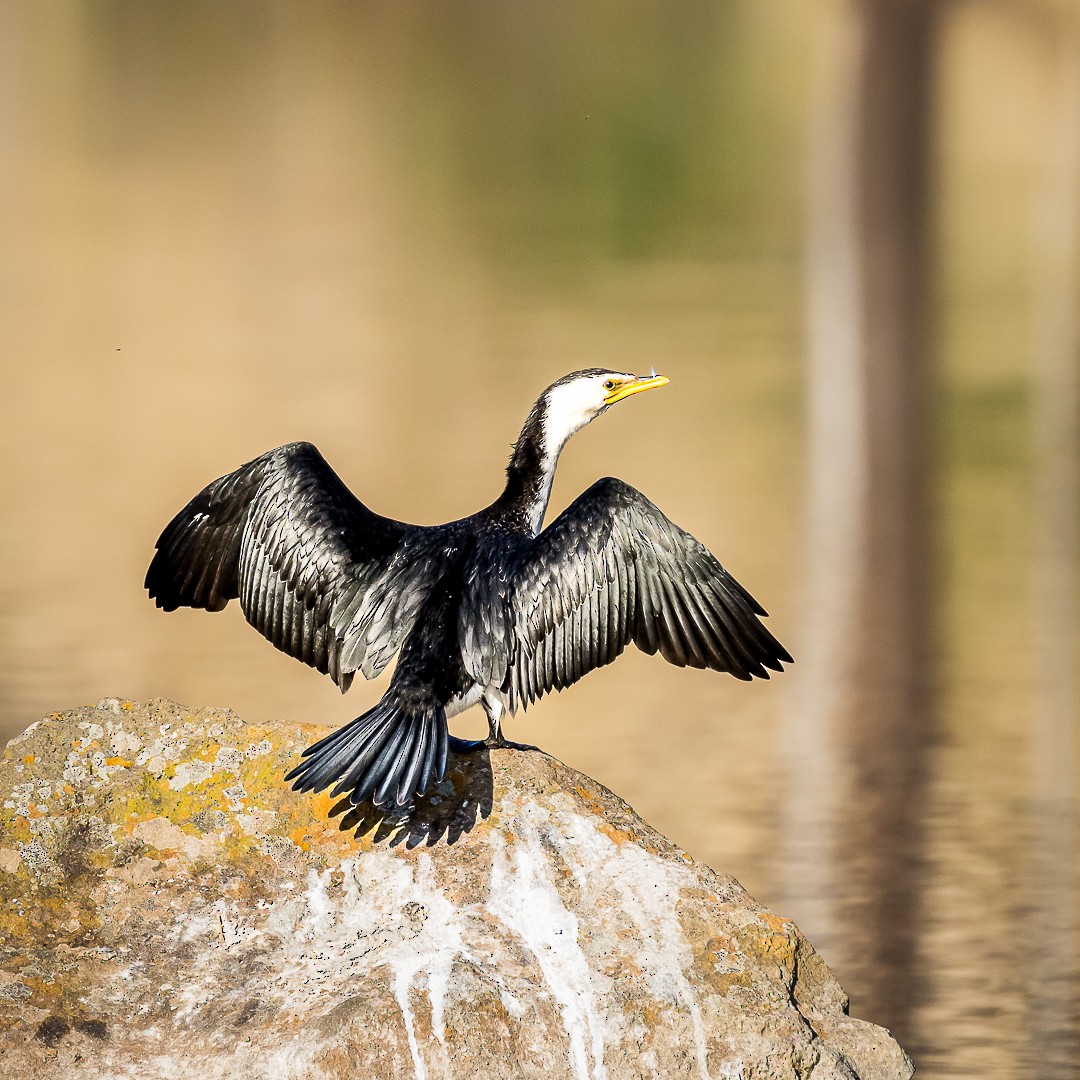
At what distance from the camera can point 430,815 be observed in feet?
16.9

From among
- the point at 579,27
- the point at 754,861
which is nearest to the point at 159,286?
the point at 754,861

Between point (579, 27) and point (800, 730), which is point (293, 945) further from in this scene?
point (579, 27)

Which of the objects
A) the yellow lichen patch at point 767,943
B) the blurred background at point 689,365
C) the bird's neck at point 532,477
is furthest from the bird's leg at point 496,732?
the blurred background at point 689,365

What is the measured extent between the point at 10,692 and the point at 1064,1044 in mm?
4563

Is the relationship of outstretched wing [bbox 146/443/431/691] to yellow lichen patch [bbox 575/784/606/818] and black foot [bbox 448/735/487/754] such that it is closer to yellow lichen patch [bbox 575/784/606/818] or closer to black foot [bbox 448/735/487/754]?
black foot [bbox 448/735/487/754]

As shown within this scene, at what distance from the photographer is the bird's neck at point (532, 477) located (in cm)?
611

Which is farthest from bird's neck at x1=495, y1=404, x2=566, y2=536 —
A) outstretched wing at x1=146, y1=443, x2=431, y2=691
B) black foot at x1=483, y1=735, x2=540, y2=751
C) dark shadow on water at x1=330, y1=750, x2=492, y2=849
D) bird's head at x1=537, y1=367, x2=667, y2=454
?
dark shadow on water at x1=330, y1=750, x2=492, y2=849

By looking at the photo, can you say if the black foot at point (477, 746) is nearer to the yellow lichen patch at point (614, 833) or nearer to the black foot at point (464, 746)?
the black foot at point (464, 746)

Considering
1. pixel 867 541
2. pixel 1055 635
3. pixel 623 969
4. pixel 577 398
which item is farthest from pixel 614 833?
pixel 867 541

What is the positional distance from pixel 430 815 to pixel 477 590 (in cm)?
78

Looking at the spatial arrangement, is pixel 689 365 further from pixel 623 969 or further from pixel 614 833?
pixel 623 969

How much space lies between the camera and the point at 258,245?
789 inches

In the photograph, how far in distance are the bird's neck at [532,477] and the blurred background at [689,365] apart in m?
1.88

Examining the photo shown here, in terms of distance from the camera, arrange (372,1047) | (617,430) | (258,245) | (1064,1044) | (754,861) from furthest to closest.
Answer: (258,245) < (617,430) < (754,861) < (1064,1044) < (372,1047)
